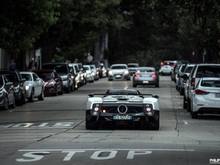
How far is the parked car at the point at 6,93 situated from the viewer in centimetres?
3200

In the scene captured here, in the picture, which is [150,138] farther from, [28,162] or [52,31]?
[52,31]

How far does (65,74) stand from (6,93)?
684 inches

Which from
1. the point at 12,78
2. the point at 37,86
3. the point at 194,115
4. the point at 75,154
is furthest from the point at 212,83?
the point at 37,86

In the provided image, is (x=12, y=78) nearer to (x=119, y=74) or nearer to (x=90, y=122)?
(x=90, y=122)

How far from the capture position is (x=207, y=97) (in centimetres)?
2717

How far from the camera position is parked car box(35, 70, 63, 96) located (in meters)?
44.8

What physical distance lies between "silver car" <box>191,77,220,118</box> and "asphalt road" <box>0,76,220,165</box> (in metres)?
0.42

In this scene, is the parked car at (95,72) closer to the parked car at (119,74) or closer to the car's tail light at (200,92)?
the parked car at (119,74)

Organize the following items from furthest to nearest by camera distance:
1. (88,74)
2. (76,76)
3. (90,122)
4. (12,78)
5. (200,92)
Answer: (88,74) < (76,76) < (12,78) < (200,92) < (90,122)

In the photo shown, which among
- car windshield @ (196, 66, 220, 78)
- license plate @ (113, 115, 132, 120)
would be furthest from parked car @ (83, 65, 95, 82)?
license plate @ (113, 115, 132, 120)

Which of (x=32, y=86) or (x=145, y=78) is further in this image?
(x=145, y=78)

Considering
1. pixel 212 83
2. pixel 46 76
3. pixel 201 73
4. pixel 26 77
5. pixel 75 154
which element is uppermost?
pixel 201 73

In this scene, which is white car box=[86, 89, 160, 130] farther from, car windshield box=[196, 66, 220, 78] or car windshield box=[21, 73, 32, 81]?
car windshield box=[21, 73, 32, 81]

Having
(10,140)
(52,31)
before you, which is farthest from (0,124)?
(52,31)
